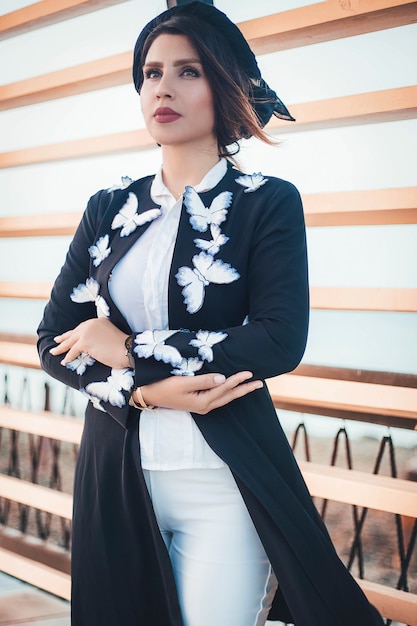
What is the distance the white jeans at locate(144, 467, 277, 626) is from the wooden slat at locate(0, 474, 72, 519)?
1075mm

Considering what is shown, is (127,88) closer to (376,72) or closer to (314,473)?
(376,72)

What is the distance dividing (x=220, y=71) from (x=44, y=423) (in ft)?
4.80

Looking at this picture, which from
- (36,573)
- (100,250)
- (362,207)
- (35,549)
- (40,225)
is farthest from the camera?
(35,549)

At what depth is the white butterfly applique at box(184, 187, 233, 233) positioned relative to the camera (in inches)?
45.1

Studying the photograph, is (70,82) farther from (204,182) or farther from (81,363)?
(81,363)

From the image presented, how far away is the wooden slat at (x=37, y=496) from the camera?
209cm

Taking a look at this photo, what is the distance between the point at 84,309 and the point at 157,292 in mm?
226

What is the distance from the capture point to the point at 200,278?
1.10m

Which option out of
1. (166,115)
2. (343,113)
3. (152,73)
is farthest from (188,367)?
(343,113)

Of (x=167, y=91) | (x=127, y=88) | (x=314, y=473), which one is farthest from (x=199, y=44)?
(x=314, y=473)

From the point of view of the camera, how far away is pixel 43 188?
2193 millimetres

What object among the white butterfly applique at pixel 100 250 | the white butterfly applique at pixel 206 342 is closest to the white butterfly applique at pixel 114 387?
the white butterfly applique at pixel 206 342

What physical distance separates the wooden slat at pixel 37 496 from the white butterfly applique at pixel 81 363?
1077 millimetres

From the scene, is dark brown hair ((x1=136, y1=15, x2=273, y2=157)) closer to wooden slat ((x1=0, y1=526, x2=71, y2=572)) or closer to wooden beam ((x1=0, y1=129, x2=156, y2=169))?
wooden beam ((x1=0, y1=129, x2=156, y2=169))
